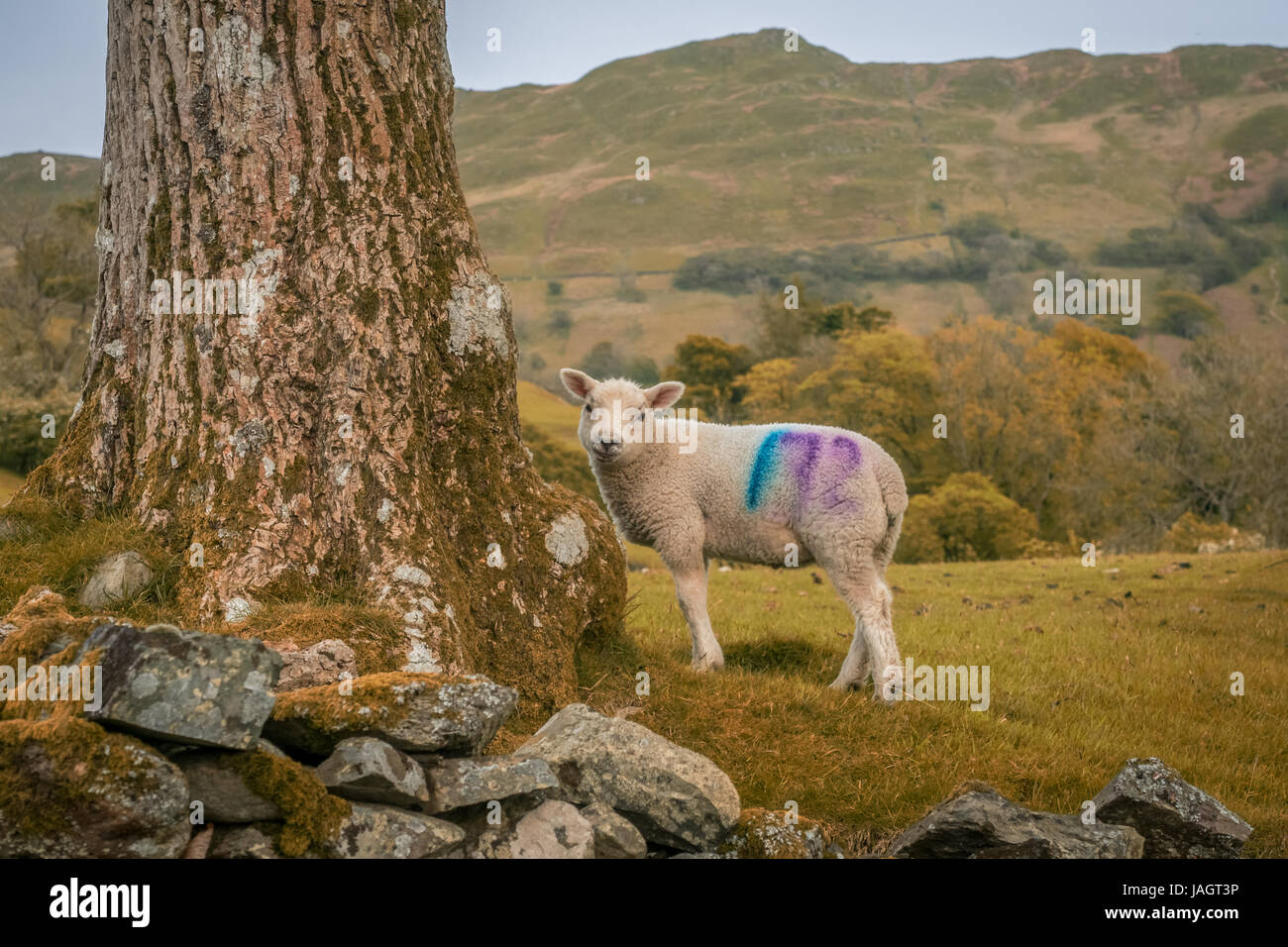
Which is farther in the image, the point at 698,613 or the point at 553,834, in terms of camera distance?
the point at 698,613

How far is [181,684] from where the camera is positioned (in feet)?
16.0

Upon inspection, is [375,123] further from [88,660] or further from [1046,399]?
[1046,399]

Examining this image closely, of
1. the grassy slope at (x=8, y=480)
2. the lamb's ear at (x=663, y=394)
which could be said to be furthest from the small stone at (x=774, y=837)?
the grassy slope at (x=8, y=480)

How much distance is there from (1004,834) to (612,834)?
7.49ft

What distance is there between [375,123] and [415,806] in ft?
16.6

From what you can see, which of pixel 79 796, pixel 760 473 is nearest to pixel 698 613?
pixel 760 473

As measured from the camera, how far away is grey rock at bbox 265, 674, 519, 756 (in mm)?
5488

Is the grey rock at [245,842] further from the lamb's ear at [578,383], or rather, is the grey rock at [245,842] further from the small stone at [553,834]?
the lamb's ear at [578,383]

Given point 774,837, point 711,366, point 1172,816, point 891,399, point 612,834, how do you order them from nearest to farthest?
point 612,834
point 774,837
point 1172,816
point 891,399
point 711,366

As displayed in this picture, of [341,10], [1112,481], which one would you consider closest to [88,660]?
[341,10]

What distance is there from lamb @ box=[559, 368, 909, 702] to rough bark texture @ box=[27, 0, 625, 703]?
2018mm

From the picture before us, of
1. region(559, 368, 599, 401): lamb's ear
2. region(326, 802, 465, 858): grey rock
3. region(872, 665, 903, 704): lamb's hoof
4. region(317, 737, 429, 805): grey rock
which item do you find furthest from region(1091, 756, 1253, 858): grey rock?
region(559, 368, 599, 401): lamb's ear

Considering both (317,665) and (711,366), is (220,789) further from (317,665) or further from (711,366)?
(711,366)
